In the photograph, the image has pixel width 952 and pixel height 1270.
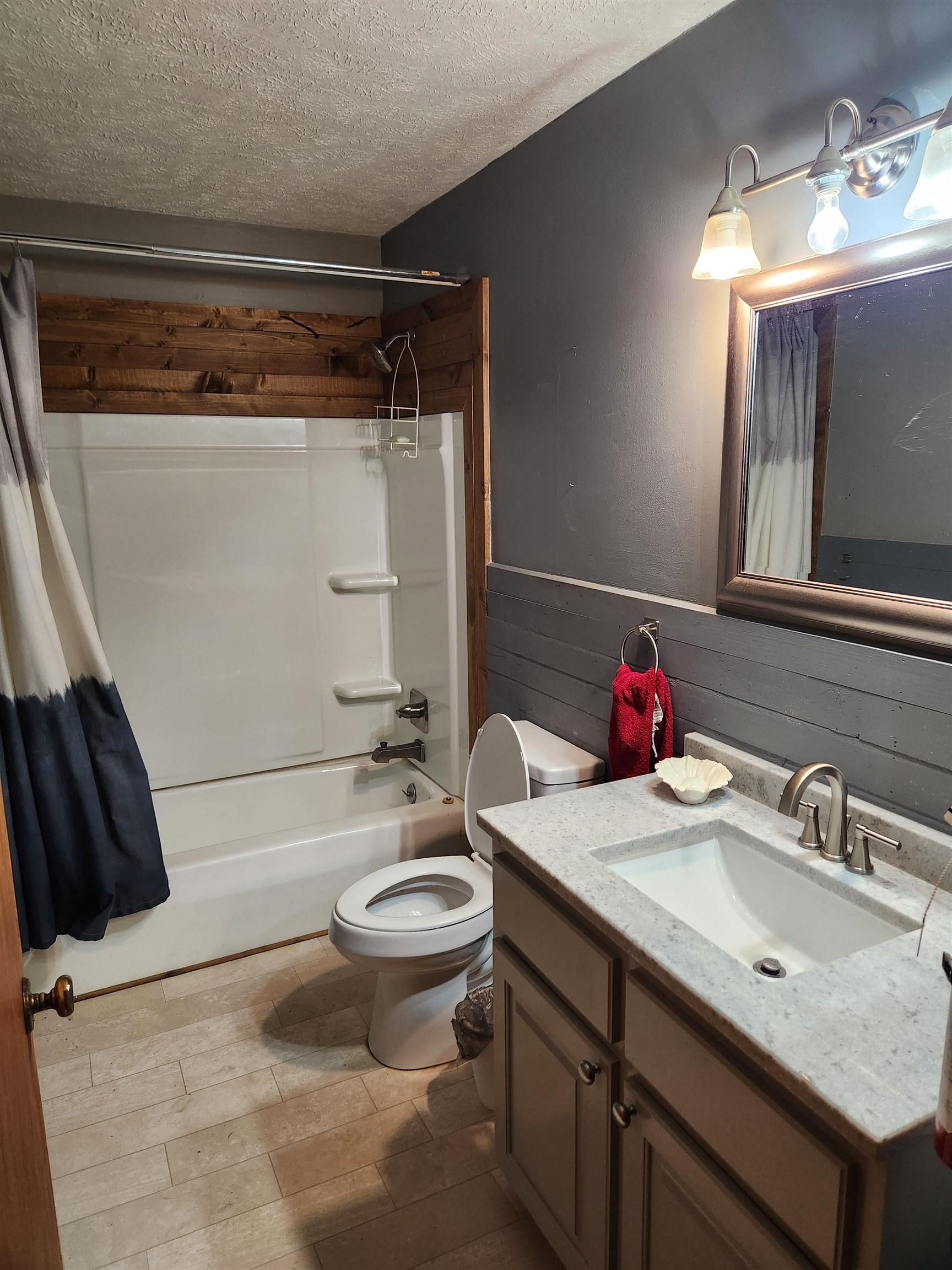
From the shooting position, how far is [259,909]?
2.72m

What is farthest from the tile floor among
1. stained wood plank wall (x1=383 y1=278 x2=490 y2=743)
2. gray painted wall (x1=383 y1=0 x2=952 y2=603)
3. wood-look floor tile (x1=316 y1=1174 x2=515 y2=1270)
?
gray painted wall (x1=383 y1=0 x2=952 y2=603)

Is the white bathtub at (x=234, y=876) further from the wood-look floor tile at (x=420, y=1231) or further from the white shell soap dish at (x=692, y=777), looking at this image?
the white shell soap dish at (x=692, y=777)

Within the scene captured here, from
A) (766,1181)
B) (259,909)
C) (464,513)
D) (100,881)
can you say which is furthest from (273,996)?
(766,1181)

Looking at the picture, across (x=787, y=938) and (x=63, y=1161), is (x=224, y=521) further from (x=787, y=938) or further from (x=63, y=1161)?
(x=787, y=938)

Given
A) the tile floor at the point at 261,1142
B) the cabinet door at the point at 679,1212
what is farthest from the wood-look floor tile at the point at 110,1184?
the cabinet door at the point at 679,1212

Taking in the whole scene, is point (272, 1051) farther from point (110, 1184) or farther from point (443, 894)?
point (443, 894)

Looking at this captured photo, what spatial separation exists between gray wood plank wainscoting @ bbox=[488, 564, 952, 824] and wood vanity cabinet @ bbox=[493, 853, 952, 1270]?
555 millimetres

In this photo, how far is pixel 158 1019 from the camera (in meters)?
2.44

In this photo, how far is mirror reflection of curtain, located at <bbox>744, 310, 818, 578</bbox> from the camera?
1.52 metres

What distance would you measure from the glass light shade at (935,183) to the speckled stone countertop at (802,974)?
3.26 feet

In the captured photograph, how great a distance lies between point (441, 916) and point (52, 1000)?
45.6 inches

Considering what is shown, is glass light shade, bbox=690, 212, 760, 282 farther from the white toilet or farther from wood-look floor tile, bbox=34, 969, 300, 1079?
wood-look floor tile, bbox=34, 969, 300, 1079

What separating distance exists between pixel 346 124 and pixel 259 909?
7.42 feet

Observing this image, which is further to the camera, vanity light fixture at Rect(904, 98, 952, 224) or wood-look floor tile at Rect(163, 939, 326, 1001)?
wood-look floor tile at Rect(163, 939, 326, 1001)
